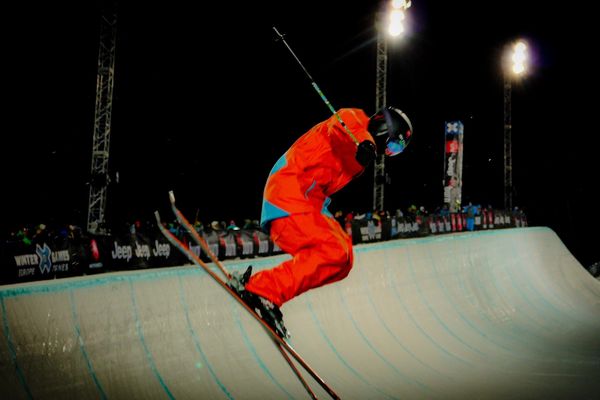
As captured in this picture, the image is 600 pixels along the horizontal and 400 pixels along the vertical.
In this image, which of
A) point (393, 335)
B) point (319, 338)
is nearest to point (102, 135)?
point (319, 338)

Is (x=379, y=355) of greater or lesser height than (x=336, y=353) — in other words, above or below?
below

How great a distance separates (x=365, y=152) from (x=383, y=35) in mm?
11280

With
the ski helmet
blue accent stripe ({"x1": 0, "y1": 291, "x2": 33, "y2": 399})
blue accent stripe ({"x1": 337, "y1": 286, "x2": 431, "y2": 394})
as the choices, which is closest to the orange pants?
the ski helmet

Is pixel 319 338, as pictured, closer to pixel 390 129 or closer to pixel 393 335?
pixel 393 335

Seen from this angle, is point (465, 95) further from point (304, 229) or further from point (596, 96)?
point (304, 229)

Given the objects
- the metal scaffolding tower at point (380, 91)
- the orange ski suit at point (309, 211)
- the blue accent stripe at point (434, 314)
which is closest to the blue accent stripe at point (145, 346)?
the orange ski suit at point (309, 211)

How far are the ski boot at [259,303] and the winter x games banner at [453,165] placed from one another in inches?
560

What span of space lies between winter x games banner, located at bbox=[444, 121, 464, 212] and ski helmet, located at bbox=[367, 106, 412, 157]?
13.8 m

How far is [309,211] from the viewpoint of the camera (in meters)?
3.60

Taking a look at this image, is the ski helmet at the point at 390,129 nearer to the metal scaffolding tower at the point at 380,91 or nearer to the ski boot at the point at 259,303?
the ski boot at the point at 259,303

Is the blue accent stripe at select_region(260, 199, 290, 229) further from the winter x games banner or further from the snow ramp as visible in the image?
the winter x games banner

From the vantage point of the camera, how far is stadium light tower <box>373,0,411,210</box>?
483 inches

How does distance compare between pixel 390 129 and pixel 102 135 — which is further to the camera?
pixel 102 135

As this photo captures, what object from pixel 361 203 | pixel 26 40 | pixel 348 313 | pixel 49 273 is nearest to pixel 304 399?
pixel 348 313
